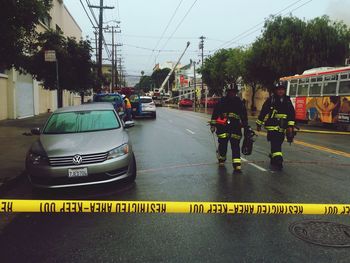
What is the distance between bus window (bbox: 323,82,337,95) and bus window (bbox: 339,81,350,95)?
53 centimetres

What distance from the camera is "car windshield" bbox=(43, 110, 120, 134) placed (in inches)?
309

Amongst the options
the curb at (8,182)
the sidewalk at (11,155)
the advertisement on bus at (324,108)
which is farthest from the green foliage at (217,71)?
the curb at (8,182)

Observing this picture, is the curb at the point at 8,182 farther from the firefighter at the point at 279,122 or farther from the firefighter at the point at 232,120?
the firefighter at the point at 279,122

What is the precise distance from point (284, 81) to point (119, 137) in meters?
21.5

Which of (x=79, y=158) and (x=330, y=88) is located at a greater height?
(x=330, y=88)

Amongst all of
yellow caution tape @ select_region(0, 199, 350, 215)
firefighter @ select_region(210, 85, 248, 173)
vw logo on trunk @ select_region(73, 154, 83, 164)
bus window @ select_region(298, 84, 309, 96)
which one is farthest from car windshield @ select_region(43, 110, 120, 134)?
bus window @ select_region(298, 84, 309, 96)

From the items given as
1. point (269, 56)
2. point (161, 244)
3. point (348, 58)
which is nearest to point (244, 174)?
point (161, 244)

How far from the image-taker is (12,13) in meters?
8.24

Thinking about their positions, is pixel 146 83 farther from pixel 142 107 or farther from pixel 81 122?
pixel 81 122

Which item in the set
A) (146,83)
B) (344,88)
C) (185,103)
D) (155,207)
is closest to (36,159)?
(155,207)

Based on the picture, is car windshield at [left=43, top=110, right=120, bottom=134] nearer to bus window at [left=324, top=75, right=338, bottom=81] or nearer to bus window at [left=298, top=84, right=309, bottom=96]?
A: bus window at [left=324, top=75, right=338, bottom=81]

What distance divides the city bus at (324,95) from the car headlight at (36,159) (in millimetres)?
16729

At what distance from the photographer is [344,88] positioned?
19.9 metres

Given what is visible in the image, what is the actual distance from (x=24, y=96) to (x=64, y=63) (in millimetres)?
7478
